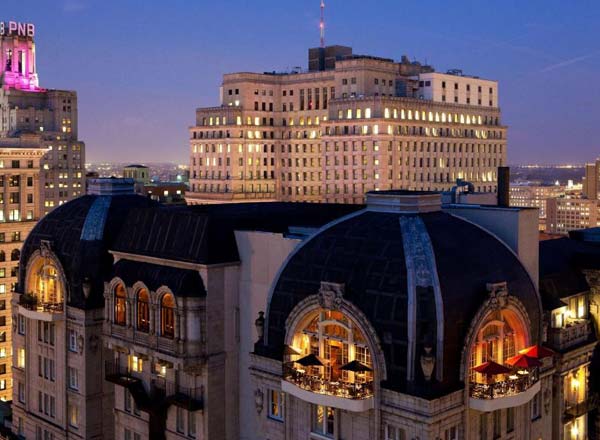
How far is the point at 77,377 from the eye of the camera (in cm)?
8150

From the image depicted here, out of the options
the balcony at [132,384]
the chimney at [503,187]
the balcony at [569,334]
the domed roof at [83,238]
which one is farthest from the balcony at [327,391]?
the chimney at [503,187]

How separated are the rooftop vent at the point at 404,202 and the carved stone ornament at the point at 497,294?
26.6 ft

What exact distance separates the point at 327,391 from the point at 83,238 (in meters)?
34.5

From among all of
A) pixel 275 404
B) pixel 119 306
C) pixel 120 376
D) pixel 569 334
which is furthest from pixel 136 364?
pixel 569 334

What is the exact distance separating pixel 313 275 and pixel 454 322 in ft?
35.3

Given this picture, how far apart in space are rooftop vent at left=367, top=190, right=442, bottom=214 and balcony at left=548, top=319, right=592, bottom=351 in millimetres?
13249

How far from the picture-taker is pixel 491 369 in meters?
54.8

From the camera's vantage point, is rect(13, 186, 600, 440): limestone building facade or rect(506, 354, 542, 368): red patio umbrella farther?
rect(506, 354, 542, 368): red patio umbrella

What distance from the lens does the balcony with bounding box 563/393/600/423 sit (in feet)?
220

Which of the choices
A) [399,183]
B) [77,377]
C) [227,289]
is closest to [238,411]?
[227,289]

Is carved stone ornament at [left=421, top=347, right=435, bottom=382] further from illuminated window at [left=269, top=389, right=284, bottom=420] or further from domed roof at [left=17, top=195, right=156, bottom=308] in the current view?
domed roof at [left=17, top=195, right=156, bottom=308]

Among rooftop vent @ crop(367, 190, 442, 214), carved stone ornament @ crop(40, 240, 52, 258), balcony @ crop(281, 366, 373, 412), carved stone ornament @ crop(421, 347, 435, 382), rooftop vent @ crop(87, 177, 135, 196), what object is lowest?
balcony @ crop(281, 366, 373, 412)

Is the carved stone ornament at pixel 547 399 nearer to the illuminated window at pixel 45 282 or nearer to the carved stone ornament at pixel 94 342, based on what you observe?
the carved stone ornament at pixel 94 342

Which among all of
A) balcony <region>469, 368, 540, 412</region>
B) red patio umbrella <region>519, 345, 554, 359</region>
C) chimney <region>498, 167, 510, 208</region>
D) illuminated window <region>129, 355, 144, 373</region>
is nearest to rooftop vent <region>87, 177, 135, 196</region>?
illuminated window <region>129, 355, 144, 373</region>
